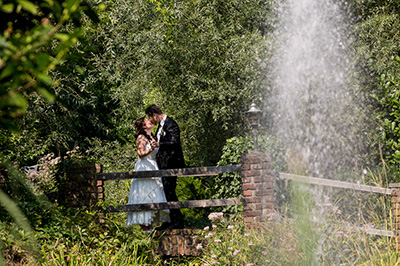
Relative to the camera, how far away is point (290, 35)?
32.0 ft

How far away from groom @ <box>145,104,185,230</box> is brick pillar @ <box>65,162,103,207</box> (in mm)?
1045

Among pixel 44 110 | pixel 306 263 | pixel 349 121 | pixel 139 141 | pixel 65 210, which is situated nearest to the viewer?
pixel 306 263

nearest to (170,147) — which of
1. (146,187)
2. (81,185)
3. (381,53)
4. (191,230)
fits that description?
(146,187)

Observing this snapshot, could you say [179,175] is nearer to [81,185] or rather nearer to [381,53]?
[81,185]

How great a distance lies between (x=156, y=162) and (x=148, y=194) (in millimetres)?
521

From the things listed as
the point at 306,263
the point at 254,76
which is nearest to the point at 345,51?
the point at 254,76

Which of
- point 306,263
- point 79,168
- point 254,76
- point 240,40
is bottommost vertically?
Result: point 306,263

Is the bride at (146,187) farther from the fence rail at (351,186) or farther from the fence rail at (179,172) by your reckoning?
the fence rail at (351,186)

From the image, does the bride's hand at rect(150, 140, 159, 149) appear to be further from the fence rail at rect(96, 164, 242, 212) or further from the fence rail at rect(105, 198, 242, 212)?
the fence rail at rect(105, 198, 242, 212)

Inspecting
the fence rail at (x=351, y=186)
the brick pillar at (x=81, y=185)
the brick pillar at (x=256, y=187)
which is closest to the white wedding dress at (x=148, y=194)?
the brick pillar at (x=81, y=185)

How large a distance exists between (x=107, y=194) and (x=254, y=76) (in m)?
3.79

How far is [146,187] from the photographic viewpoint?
24.0ft

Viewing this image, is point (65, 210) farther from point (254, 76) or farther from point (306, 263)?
point (254, 76)

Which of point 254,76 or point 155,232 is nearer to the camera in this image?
point 155,232
